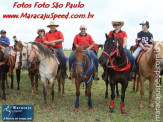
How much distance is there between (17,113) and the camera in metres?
5.46

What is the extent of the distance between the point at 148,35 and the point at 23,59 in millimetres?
5124

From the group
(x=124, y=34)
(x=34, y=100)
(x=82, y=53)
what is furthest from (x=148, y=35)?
(x=34, y=100)

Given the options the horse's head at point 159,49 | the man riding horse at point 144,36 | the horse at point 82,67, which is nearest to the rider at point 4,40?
the horse at point 82,67

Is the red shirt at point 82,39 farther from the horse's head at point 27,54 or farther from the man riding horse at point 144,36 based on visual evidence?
the man riding horse at point 144,36

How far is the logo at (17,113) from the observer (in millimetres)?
5305

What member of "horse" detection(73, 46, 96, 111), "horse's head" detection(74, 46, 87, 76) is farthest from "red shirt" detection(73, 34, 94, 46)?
"horse's head" detection(74, 46, 87, 76)

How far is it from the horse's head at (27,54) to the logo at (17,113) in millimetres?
1434

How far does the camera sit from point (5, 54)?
7.21m

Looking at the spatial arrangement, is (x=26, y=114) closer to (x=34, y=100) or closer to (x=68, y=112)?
(x=68, y=112)

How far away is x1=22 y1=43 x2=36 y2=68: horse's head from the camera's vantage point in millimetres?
5806

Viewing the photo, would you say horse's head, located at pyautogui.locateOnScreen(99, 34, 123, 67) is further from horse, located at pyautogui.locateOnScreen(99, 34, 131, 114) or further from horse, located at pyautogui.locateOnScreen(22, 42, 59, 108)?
horse, located at pyautogui.locateOnScreen(22, 42, 59, 108)

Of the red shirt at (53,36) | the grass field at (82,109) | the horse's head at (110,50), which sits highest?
the red shirt at (53,36)

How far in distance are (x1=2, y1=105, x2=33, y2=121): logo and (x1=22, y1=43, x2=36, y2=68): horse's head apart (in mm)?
1434

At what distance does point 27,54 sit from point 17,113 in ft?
6.45
